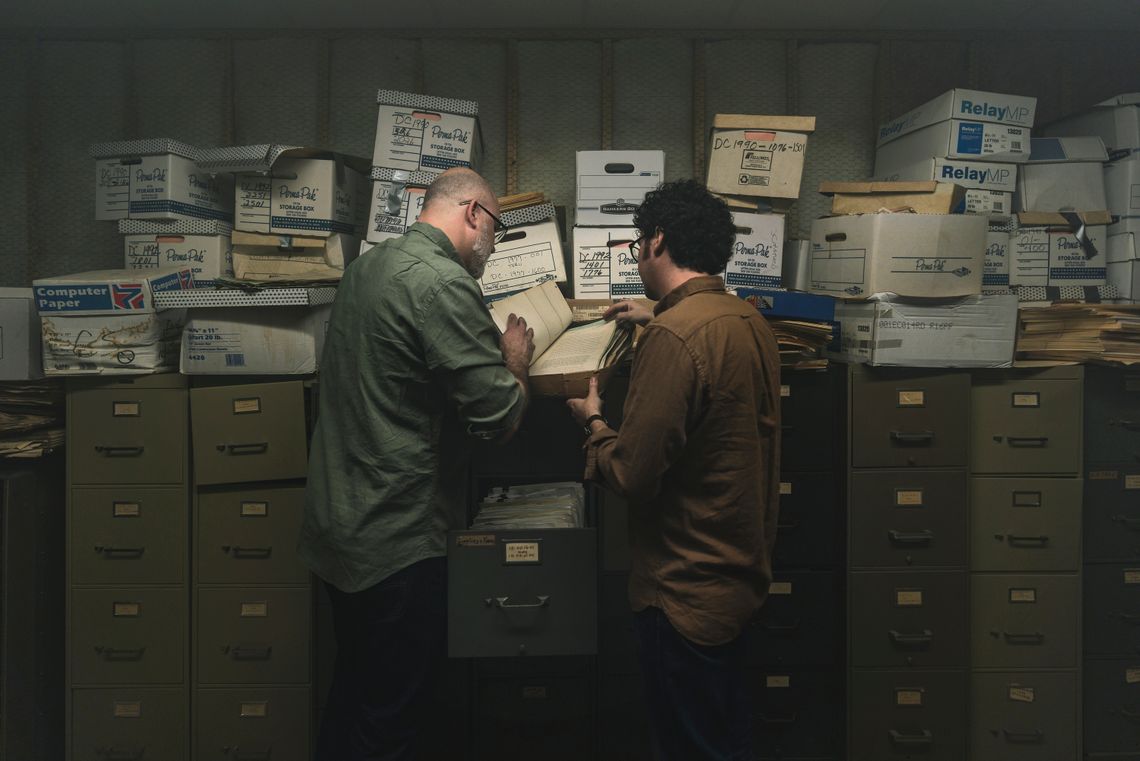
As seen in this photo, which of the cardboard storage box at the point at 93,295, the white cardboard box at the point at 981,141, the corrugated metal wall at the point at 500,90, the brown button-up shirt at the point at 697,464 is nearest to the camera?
the brown button-up shirt at the point at 697,464

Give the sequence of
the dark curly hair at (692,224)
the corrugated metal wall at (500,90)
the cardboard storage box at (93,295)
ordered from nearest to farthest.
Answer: the dark curly hair at (692,224) → the cardboard storage box at (93,295) → the corrugated metal wall at (500,90)

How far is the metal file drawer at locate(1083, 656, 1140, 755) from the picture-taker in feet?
8.46

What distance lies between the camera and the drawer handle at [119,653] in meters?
2.48

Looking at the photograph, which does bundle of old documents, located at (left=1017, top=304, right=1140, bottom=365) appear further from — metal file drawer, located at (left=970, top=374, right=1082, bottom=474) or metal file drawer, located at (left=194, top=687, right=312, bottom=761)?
metal file drawer, located at (left=194, top=687, right=312, bottom=761)

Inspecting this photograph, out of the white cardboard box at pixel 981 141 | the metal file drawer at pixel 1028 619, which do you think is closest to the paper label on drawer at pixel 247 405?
the metal file drawer at pixel 1028 619

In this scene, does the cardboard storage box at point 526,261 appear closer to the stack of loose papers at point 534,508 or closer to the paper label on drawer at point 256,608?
the stack of loose papers at point 534,508

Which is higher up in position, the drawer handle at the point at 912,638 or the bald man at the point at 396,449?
the bald man at the point at 396,449

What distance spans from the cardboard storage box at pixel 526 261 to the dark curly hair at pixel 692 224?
931mm

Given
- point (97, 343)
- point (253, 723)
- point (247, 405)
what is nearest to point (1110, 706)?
point (253, 723)

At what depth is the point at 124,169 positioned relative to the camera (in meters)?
2.78

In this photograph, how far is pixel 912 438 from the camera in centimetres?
246

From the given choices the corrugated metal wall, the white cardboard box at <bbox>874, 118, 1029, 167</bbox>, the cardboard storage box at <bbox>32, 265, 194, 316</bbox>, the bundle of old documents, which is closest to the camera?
the cardboard storage box at <bbox>32, 265, 194, 316</bbox>

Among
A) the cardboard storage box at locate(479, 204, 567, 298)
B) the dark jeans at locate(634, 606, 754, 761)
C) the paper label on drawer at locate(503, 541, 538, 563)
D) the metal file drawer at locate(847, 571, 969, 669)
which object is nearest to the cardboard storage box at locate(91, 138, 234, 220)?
the cardboard storage box at locate(479, 204, 567, 298)

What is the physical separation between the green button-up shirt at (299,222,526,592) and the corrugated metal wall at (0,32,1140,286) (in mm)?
1607
